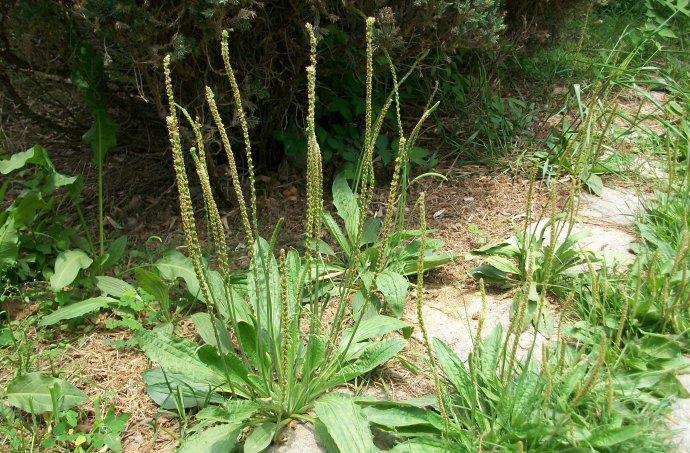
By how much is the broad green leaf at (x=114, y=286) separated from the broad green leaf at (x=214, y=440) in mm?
873

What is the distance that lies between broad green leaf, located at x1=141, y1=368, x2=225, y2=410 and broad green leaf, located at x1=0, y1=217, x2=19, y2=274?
0.83 meters

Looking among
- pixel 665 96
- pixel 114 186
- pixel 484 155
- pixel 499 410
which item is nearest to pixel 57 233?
pixel 114 186

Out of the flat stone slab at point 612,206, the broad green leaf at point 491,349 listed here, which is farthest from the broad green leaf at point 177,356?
the flat stone slab at point 612,206

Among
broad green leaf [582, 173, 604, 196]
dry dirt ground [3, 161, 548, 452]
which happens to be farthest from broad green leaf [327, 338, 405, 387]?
broad green leaf [582, 173, 604, 196]

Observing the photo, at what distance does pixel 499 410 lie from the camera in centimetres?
194

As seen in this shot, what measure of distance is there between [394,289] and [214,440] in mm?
942

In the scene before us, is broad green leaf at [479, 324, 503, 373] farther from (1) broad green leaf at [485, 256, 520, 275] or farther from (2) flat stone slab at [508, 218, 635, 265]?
(2) flat stone slab at [508, 218, 635, 265]

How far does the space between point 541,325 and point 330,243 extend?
1122mm

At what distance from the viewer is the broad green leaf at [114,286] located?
8.61ft

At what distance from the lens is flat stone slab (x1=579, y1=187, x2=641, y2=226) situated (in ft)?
10.3

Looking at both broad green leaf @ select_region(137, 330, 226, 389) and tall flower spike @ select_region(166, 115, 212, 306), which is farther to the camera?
broad green leaf @ select_region(137, 330, 226, 389)

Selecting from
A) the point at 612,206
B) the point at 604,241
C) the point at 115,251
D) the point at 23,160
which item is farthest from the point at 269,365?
the point at 612,206

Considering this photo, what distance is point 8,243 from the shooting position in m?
2.53

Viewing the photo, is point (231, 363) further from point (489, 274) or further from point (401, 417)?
point (489, 274)
